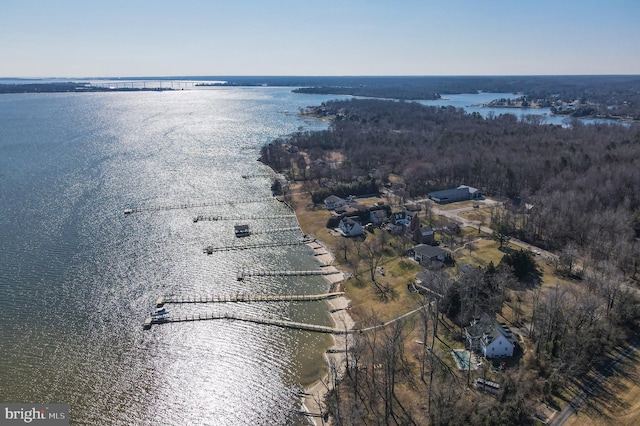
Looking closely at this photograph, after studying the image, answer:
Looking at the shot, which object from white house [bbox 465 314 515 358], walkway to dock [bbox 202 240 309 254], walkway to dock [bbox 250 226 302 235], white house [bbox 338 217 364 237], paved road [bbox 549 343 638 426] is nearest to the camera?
paved road [bbox 549 343 638 426]

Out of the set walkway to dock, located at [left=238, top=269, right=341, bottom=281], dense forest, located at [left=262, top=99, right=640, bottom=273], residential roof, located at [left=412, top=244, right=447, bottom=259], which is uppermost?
dense forest, located at [left=262, top=99, right=640, bottom=273]

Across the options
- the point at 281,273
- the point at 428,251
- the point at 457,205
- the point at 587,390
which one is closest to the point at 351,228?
the point at 428,251

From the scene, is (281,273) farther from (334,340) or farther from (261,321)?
(334,340)

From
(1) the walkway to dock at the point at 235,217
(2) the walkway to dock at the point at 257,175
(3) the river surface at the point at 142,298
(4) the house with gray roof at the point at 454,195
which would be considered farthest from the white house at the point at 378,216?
(2) the walkway to dock at the point at 257,175

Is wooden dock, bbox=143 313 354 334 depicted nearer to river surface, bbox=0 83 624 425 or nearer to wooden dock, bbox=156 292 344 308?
river surface, bbox=0 83 624 425

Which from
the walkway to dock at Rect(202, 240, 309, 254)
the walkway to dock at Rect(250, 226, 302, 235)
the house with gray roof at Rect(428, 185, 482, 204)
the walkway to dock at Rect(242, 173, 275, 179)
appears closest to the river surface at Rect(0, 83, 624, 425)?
the walkway to dock at Rect(250, 226, 302, 235)

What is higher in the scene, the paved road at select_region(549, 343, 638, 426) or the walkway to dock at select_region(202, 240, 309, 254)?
the walkway to dock at select_region(202, 240, 309, 254)
